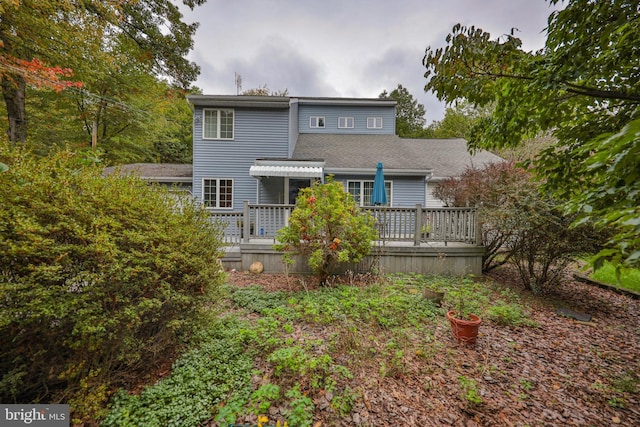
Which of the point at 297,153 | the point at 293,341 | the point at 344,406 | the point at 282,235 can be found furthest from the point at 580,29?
the point at 297,153

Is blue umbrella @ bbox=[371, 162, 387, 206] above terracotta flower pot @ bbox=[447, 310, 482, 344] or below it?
above

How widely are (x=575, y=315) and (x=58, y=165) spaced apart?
807cm

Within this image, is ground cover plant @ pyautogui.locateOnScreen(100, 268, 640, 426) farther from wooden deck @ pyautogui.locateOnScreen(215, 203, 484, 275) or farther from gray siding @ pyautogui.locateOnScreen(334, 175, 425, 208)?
gray siding @ pyautogui.locateOnScreen(334, 175, 425, 208)

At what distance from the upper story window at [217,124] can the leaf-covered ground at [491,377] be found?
32.8 ft

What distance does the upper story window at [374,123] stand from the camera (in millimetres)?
14727

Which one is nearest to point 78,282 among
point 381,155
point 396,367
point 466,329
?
point 396,367

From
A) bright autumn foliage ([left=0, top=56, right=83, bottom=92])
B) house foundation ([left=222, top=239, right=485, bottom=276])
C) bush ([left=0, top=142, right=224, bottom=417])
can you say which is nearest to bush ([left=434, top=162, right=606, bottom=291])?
house foundation ([left=222, top=239, right=485, bottom=276])

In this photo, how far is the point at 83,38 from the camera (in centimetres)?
698

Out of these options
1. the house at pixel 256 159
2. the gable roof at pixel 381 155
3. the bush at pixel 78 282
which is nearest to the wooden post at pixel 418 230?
the house at pixel 256 159

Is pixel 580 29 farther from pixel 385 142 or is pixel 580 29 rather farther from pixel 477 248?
pixel 385 142

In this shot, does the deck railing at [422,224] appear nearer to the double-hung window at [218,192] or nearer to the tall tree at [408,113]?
the double-hung window at [218,192]

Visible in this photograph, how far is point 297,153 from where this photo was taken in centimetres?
1261

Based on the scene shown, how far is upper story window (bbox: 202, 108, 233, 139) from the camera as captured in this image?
1108 centimetres

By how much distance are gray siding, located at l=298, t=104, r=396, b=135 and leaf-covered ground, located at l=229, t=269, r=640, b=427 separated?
12.6 metres
